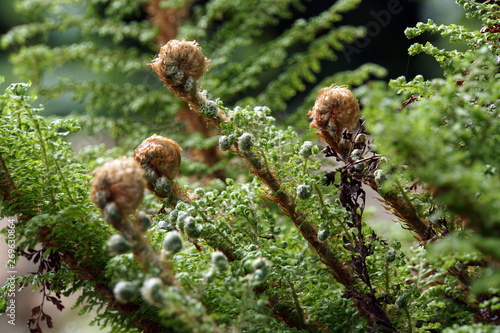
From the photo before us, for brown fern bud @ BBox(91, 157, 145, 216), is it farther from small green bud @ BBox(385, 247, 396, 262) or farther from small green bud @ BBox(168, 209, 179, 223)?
small green bud @ BBox(385, 247, 396, 262)

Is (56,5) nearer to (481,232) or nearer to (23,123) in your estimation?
(23,123)

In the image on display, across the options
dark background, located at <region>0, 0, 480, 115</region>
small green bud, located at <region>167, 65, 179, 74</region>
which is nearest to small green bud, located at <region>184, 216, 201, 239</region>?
small green bud, located at <region>167, 65, 179, 74</region>

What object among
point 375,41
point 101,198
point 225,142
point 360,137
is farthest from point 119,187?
point 375,41

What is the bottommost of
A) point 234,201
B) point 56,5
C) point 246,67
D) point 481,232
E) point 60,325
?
point 481,232

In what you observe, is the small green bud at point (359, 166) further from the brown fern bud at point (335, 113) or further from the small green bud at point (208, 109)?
the small green bud at point (208, 109)

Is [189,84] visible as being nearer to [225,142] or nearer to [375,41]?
[225,142]

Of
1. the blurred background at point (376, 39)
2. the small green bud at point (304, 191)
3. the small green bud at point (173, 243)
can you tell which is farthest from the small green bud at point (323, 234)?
the blurred background at point (376, 39)

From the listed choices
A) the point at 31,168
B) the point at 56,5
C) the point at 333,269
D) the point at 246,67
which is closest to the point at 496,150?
the point at 333,269
